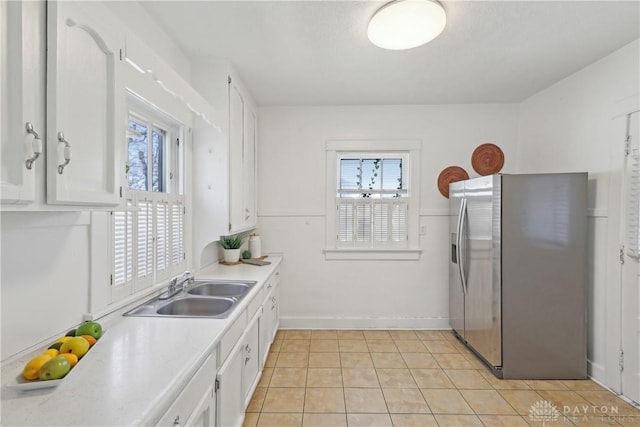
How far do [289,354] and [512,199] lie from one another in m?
2.44

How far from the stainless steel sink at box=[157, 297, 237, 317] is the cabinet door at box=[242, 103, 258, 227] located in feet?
3.47

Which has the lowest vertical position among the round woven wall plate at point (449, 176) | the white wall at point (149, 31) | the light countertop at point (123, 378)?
the light countertop at point (123, 378)

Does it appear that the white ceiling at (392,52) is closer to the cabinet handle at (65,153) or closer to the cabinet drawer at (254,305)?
the cabinet handle at (65,153)

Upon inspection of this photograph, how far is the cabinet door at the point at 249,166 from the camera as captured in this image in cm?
292

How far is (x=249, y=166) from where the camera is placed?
3.08 metres

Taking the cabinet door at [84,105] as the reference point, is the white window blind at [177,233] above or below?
below

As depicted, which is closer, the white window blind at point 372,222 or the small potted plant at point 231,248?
the small potted plant at point 231,248

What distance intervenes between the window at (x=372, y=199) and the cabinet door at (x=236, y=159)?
1127mm

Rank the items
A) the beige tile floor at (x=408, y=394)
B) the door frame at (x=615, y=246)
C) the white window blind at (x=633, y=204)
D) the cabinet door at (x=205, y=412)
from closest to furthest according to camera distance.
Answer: the cabinet door at (x=205, y=412) → the beige tile floor at (x=408, y=394) → the white window blind at (x=633, y=204) → the door frame at (x=615, y=246)

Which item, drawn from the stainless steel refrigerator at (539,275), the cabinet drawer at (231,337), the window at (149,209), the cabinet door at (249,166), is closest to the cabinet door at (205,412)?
the cabinet drawer at (231,337)

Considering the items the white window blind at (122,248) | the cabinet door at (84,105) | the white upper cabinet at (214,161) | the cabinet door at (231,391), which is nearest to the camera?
the cabinet door at (84,105)

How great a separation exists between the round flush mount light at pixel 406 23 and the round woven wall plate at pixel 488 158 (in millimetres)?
1977

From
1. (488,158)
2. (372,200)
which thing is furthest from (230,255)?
(488,158)

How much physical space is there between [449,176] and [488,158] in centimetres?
48
